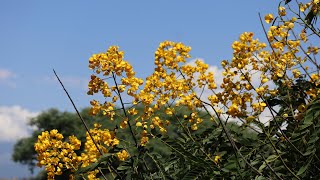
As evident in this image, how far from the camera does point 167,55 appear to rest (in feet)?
14.2

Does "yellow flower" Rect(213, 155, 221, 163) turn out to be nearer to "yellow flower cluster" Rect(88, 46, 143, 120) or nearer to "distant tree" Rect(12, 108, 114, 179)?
"yellow flower cluster" Rect(88, 46, 143, 120)

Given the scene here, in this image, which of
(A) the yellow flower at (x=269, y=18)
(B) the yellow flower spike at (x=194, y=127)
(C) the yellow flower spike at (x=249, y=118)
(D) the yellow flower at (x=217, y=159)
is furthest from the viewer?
(B) the yellow flower spike at (x=194, y=127)

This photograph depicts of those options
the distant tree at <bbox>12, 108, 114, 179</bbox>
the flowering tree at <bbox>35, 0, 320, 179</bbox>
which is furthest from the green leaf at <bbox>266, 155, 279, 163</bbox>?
the distant tree at <bbox>12, 108, 114, 179</bbox>

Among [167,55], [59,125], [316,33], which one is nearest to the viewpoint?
[316,33]

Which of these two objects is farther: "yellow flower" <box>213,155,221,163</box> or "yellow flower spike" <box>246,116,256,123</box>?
"yellow flower" <box>213,155,221,163</box>

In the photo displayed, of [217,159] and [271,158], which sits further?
[217,159]

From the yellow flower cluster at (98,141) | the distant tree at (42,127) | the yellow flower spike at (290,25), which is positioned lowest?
the yellow flower cluster at (98,141)

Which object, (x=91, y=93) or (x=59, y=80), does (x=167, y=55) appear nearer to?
(x=91, y=93)

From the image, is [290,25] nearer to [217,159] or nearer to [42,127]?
[217,159]

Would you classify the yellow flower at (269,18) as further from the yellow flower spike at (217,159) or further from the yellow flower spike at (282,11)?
the yellow flower spike at (217,159)

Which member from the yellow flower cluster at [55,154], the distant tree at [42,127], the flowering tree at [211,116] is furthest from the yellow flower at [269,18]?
the distant tree at [42,127]

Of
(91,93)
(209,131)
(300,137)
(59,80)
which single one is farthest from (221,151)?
(59,80)

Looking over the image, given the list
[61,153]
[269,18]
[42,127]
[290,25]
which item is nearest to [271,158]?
[290,25]

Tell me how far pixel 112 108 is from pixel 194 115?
64 centimetres
